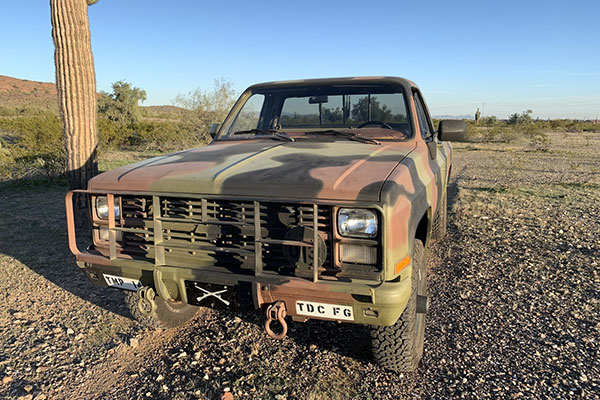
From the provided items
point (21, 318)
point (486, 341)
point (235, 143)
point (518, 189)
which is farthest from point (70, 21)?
point (518, 189)

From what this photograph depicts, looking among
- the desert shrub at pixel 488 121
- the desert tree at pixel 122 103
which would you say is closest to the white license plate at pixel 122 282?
the desert tree at pixel 122 103

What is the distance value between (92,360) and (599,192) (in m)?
9.45

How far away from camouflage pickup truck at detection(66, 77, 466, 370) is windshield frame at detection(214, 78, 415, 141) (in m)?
0.58

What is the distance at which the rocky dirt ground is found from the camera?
2604mm

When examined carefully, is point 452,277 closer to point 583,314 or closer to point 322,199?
point 583,314

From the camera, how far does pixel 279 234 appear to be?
7.79ft

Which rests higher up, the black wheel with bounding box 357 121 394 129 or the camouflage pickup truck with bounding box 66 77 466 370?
the black wheel with bounding box 357 121 394 129

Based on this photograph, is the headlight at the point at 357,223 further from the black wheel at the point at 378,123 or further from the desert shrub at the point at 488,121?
the desert shrub at the point at 488,121

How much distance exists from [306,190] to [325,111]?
6.80 ft

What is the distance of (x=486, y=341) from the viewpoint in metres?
3.08

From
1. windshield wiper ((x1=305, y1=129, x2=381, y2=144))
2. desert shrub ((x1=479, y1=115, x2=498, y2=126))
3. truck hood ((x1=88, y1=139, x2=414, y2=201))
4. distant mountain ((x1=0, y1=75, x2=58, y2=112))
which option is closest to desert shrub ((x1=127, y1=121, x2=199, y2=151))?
windshield wiper ((x1=305, y1=129, x2=381, y2=144))

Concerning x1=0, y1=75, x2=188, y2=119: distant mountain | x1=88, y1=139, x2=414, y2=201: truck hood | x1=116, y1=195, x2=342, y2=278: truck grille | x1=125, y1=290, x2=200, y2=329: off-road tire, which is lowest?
x1=125, y1=290, x2=200, y2=329: off-road tire

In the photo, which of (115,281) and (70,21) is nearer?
(115,281)

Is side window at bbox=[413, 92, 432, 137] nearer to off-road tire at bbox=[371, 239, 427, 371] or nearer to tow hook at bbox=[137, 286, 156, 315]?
off-road tire at bbox=[371, 239, 427, 371]
